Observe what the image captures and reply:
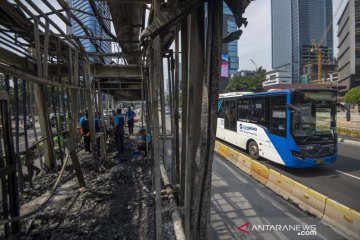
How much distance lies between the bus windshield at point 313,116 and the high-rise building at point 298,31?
109 meters

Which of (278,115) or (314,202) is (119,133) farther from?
(314,202)

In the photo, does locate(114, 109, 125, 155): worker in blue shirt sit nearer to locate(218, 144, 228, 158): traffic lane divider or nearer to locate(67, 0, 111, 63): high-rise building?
locate(67, 0, 111, 63): high-rise building

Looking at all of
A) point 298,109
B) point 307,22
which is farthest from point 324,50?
point 298,109

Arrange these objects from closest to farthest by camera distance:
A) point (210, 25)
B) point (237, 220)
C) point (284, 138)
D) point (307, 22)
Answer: point (210, 25)
point (237, 220)
point (284, 138)
point (307, 22)

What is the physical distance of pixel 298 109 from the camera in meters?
7.69

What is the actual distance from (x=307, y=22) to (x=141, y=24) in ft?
398

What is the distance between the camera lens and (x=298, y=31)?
10962 cm

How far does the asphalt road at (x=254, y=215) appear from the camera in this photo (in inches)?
174

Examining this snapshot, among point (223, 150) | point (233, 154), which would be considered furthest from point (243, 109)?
point (233, 154)

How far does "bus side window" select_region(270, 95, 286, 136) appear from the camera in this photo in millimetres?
8066

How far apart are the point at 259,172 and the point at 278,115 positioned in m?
2.14

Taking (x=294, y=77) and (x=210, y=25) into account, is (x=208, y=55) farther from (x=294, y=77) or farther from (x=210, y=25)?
(x=294, y=77)

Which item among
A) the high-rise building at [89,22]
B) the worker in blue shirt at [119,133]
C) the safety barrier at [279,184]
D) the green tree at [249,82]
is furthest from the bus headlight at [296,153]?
the green tree at [249,82]

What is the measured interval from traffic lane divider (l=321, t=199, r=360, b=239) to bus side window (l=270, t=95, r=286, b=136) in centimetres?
351
